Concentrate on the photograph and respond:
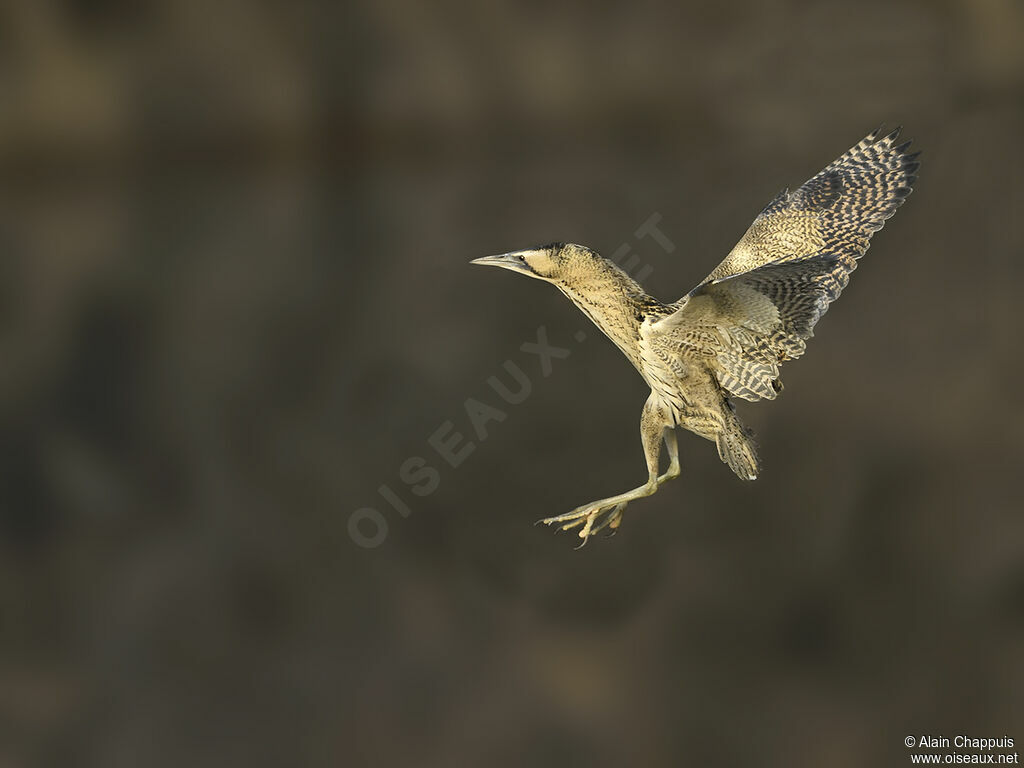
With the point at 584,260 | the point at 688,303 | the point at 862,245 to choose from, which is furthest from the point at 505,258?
the point at 862,245

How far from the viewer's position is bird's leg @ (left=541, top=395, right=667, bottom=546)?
285 centimetres

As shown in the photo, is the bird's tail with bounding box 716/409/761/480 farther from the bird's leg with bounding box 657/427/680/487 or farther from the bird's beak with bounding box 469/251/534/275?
the bird's beak with bounding box 469/251/534/275

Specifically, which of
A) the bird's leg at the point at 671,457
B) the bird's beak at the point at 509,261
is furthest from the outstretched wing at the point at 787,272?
the bird's beak at the point at 509,261

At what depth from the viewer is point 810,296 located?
2.63 metres

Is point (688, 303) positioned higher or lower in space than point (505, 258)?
lower

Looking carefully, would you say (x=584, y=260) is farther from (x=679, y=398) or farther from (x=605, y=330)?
(x=679, y=398)

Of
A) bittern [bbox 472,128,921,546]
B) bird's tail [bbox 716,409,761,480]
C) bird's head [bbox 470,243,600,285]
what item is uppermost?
bird's head [bbox 470,243,600,285]

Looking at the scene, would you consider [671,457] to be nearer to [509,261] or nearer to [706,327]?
[706,327]

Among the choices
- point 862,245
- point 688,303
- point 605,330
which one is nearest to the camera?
point 688,303

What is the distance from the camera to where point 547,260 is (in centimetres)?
268

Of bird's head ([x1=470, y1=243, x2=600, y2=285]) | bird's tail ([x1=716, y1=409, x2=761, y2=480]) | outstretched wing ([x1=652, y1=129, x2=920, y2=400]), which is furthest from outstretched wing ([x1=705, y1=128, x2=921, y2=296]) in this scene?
bird's head ([x1=470, y1=243, x2=600, y2=285])

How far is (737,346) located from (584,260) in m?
0.38

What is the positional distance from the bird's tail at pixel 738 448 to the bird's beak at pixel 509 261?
580 millimetres

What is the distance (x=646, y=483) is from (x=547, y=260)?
0.58 metres
